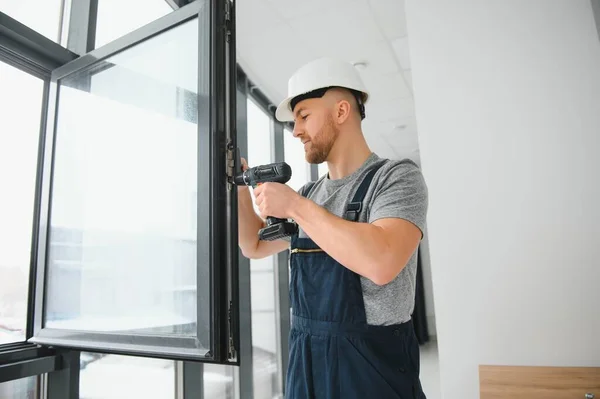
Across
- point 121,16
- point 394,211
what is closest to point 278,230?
point 394,211

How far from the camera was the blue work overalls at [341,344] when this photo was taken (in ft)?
3.14

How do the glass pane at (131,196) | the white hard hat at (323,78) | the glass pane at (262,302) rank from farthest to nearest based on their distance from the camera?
the glass pane at (262,302) → the white hard hat at (323,78) → the glass pane at (131,196)

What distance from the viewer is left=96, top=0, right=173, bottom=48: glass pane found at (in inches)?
→ 66.9

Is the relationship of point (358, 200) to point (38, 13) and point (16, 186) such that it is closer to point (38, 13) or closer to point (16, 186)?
point (16, 186)

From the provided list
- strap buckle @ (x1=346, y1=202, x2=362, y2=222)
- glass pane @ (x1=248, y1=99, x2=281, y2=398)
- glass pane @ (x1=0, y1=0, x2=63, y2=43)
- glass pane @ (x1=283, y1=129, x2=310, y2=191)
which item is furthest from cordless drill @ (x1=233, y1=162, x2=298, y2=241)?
glass pane @ (x1=283, y1=129, x2=310, y2=191)

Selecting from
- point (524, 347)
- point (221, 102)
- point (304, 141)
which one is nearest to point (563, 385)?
point (524, 347)

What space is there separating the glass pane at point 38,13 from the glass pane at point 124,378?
1235 millimetres

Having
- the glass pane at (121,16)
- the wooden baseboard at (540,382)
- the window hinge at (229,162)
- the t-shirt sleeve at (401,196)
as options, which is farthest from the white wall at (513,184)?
the glass pane at (121,16)

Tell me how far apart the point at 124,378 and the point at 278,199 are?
53.0 inches

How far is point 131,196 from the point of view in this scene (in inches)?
46.6

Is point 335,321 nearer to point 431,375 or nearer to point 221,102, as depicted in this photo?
point 221,102

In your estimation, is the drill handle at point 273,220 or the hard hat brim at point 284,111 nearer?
the drill handle at point 273,220

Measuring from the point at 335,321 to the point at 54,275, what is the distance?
94 centimetres

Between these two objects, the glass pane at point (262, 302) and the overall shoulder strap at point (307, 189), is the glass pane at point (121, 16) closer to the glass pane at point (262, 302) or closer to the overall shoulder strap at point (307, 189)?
the overall shoulder strap at point (307, 189)
